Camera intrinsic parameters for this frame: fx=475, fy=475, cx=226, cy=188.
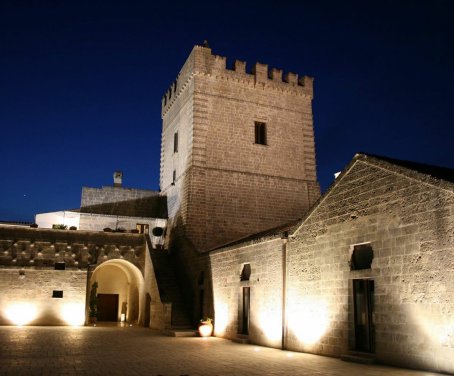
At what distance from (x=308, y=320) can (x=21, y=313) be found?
12.6 metres

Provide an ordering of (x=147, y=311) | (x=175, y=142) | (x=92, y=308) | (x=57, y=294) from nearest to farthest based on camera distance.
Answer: (x=57, y=294)
(x=147, y=311)
(x=92, y=308)
(x=175, y=142)

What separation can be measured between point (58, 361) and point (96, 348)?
8.17 feet

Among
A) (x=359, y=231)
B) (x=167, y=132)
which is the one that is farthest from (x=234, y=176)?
(x=359, y=231)

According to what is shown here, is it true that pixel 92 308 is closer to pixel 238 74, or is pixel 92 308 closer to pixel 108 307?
pixel 108 307

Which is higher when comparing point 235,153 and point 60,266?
point 235,153

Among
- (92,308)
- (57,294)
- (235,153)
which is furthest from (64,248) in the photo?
(235,153)

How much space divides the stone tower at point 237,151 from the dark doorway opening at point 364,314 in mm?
10587

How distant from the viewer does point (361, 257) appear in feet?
31.9

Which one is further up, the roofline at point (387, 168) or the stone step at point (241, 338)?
the roofline at point (387, 168)

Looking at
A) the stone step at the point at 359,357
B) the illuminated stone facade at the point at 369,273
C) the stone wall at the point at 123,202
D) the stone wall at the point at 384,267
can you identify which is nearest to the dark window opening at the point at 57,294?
the stone wall at the point at 123,202

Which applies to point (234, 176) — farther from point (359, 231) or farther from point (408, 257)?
point (408, 257)

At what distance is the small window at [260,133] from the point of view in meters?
22.4

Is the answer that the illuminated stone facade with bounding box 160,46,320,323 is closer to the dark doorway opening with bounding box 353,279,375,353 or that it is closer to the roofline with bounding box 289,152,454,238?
the roofline with bounding box 289,152,454,238

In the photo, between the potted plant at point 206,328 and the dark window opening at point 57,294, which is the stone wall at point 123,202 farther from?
the potted plant at point 206,328
